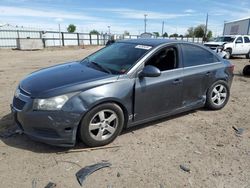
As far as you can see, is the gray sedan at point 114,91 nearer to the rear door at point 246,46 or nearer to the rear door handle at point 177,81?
the rear door handle at point 177,81

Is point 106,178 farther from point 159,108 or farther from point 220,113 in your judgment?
point 220,113

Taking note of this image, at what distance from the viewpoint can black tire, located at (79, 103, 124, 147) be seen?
338 centimetres

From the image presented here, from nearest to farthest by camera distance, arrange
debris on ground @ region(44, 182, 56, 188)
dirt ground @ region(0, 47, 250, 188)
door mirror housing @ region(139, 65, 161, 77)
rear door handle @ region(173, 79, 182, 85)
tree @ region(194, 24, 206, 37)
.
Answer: debris on ground @ region(44, 182, 56, 188) < dirt ground @ region(0, 47, 250, 188) < door mirror housing @ region(139, 65, 161, 77) < rear door handle @ region(173, 79, 182, 85) < tree @ region(194, 24, 206, 37)

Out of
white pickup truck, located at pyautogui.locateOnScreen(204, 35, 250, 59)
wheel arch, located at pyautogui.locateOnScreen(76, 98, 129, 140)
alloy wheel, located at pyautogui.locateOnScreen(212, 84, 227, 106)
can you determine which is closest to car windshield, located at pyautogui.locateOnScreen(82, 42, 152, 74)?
wheel arch, located at pyautogui.locateOnScreen(76, 98, 129, 140)

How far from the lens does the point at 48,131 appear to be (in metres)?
3.29

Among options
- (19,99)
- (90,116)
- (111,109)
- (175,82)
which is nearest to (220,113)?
(175,82)

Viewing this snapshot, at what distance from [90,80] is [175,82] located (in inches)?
62.8

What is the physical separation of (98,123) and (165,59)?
1723mm

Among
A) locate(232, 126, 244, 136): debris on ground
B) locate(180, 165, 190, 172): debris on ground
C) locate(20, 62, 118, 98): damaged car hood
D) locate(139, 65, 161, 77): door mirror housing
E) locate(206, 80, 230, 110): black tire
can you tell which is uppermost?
locate(139, 65, 161, 77): door mirror housing

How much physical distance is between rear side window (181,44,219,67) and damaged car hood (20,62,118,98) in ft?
5.45

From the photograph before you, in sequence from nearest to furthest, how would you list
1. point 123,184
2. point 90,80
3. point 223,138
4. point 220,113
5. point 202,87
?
point 123,184 < point 90,80 < point 223,138 < point 202,87 < point 220,113

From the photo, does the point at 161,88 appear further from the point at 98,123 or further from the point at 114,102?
the point at 98,123

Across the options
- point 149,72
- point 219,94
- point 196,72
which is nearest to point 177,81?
point 196,72

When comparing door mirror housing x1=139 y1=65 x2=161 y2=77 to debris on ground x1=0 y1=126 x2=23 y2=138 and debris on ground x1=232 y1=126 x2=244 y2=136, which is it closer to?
debris on ground x1=232 y1=126 x2=244 y2=136
